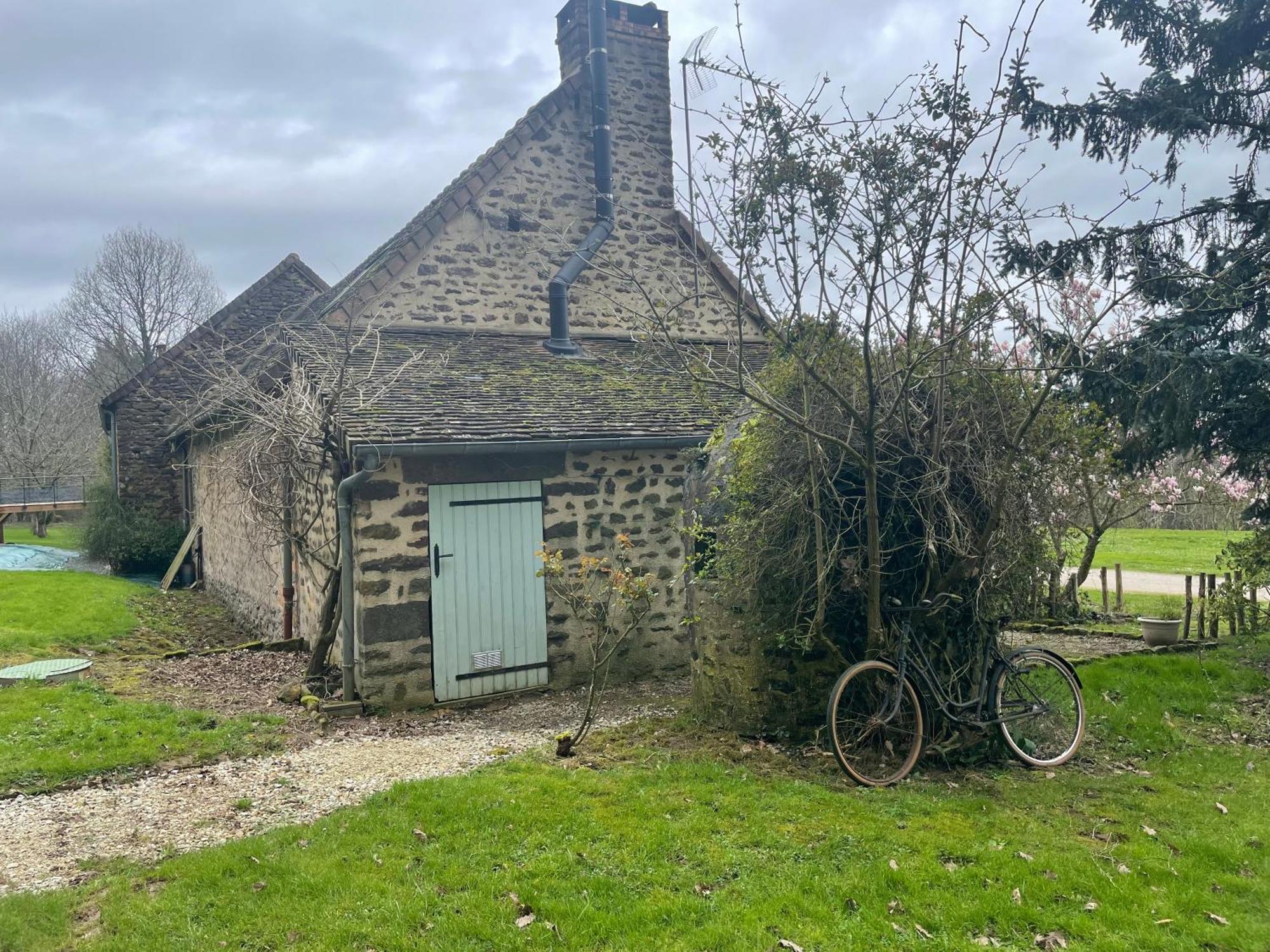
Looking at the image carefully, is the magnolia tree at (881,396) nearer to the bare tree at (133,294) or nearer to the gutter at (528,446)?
the gutter at (528,446)

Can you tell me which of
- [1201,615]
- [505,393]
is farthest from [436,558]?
[1201,615]

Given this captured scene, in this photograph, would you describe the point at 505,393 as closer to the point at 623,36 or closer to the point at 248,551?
the point at 248,551

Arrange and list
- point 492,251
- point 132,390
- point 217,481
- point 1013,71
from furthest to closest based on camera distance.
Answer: point 132,390, point 217,481, point 492,251, point 1013,71

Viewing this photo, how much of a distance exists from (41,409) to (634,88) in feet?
112

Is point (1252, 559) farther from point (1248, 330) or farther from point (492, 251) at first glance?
point (492, 251)

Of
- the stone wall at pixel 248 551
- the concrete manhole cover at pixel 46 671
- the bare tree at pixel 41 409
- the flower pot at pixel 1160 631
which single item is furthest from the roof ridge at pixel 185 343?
the flower pot at pixel 1160 631

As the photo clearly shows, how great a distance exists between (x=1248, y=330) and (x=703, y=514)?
17.7 feet

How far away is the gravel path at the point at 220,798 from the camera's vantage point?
15.1 feet

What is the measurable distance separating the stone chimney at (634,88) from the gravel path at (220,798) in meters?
8.76

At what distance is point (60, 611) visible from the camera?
12148mm

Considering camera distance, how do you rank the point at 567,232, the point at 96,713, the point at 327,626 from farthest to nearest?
the point at 567,232
the point at 327,626
the point at 96,713

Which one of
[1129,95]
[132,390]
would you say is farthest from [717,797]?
[132,390]

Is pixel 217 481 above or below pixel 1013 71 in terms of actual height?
below

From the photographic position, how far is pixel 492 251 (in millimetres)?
12164
